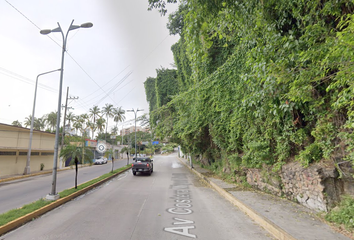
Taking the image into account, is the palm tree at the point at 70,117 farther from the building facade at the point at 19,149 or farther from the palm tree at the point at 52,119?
the building facade at the point at 19,149

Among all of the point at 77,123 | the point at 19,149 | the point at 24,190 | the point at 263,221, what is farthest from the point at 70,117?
the point at 263,221

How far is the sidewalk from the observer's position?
454 centimetres

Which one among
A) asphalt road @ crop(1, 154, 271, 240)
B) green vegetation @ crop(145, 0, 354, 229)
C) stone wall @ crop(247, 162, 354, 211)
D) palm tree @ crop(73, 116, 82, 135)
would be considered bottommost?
asphalt road @ crop(1, 154, 271, 240)

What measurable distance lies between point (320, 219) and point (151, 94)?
119ft

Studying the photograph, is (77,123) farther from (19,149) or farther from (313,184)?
(313,184)

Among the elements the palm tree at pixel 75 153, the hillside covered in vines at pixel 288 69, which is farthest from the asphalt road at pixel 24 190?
the hillside covered in vines at pixel 288 69

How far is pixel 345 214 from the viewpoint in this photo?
194 inches

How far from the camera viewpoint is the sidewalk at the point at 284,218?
4.54m

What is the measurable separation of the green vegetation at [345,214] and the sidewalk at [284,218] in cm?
29

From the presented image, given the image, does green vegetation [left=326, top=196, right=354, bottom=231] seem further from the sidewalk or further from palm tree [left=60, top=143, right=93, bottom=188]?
palm tree [left=60, top=143, right=93, bottom=188]

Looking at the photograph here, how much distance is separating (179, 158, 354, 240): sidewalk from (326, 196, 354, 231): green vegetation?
0.29 meters

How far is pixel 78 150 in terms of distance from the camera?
11578 millimetres

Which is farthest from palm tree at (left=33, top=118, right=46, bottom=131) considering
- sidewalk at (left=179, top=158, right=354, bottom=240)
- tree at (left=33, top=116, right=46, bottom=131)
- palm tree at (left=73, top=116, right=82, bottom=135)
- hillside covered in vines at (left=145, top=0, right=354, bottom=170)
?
sidewalk at (left=179, top=158, right=354, bottom=240)

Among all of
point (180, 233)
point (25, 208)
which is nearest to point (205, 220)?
point (180, 233)
